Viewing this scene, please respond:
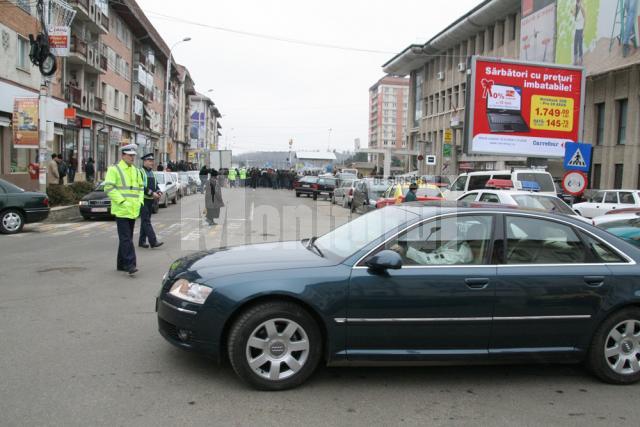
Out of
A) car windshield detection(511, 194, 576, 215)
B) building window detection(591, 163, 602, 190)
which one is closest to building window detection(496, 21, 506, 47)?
building window detection(591, 163, 602, 190)

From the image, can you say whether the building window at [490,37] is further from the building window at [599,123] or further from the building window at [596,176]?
the building window at [596,176]

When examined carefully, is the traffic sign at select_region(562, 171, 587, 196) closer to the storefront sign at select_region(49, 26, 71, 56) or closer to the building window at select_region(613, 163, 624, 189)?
the storefront sign at select_region(49, 26, 71, 56)

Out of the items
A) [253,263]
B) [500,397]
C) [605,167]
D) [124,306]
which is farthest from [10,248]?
[605,167]

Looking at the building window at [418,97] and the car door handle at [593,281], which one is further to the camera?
the building window at [418,97]

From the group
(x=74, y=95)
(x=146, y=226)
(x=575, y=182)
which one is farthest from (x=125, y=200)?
(x=74, y=95)

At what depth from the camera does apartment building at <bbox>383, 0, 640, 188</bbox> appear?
2698 centimetres

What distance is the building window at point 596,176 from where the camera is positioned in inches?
1202

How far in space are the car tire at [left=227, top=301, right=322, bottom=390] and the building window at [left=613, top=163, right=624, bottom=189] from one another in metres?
29.1

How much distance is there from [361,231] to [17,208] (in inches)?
447

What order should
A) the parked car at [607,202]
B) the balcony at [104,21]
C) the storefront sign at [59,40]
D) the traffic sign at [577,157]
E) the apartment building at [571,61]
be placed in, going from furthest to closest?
the balcony at [104,21] → the apartment building at [571,61] → the parked car at [607,202] → the storefront sign at [59,40] → the traffic sign at [577,157]

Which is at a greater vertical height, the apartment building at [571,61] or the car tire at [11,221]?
the apartment building at [571,61]

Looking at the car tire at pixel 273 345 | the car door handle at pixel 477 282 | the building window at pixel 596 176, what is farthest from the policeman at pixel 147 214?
the building window at pixel 596 176

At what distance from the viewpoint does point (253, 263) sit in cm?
459

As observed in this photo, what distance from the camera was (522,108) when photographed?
73.6 ft
